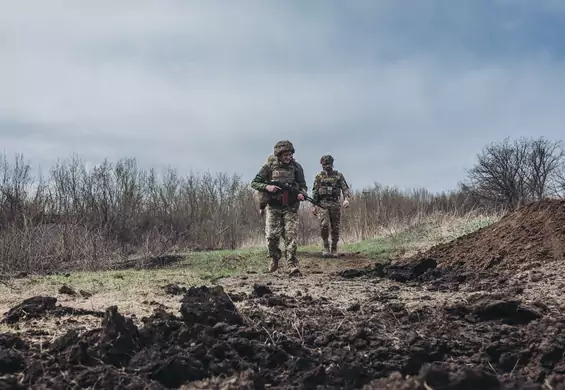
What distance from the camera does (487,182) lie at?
31.5 metres

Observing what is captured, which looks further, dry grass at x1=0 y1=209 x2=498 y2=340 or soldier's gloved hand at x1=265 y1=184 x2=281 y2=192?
soldier's gloved hand at x1=265 y1=184 x2=281 y2=192

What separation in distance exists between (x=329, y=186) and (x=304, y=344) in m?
8.97

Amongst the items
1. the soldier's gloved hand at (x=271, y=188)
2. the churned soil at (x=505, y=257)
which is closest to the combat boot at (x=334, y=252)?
the churned soil at (x=505, y=257)

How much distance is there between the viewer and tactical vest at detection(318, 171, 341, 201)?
41.4 feet

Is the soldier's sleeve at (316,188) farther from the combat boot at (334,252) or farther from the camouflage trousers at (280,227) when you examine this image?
the camouflage trousers at (280,227)

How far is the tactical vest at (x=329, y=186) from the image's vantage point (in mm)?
12617

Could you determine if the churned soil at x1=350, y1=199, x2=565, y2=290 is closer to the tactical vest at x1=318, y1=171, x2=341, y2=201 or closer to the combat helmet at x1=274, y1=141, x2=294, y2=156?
the combat helmet at x1=274, y1=141, x2=294, y2=156

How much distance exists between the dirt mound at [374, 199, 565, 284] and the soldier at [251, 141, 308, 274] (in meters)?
1.64

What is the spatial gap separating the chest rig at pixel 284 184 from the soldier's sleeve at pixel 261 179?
90 mm

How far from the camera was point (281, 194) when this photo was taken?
8.88 meters

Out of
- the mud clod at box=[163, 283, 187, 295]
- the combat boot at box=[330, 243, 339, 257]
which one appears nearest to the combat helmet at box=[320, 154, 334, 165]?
the combat boot at box=[330, 243, 339, 257]

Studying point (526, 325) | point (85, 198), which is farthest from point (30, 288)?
point (85, 198)

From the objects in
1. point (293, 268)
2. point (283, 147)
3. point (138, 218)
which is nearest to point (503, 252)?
point (293, 268)

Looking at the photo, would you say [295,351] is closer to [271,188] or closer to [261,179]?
[271,188]
